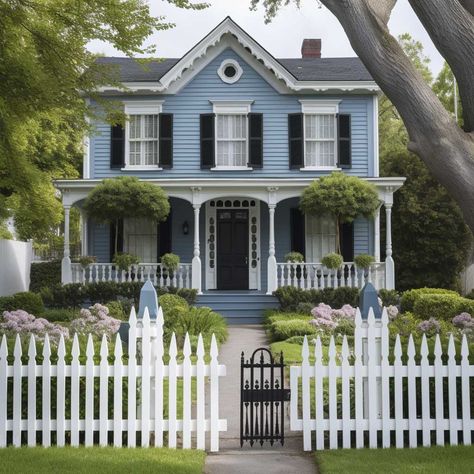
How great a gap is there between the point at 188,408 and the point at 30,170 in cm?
677

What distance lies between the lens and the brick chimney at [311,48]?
27750 mm

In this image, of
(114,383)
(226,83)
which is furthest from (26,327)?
(226,83)

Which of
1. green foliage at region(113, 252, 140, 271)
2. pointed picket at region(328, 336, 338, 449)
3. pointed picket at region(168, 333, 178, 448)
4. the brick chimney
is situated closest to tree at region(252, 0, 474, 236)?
pointed picket at region(328, 336, 338, 449)

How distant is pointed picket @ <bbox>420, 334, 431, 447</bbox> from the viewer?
6.94 m

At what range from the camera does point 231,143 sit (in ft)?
75.4

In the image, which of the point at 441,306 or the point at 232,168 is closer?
the point at 441,306

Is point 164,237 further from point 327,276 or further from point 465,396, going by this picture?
point 465,396

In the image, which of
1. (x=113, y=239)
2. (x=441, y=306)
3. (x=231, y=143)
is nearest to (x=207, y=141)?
(x=231, y=143)

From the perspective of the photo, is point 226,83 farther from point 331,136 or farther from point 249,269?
point 249,269

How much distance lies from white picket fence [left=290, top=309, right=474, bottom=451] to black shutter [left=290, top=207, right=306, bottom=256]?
15.8m

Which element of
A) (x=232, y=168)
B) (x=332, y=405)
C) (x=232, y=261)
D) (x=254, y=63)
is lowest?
(x=332, y=405)

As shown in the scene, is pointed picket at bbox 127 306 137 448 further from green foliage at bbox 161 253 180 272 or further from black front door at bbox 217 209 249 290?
black front door at bbox 217 209 249 290

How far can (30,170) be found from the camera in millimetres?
12258

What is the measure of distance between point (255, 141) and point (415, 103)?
54.3 feet
